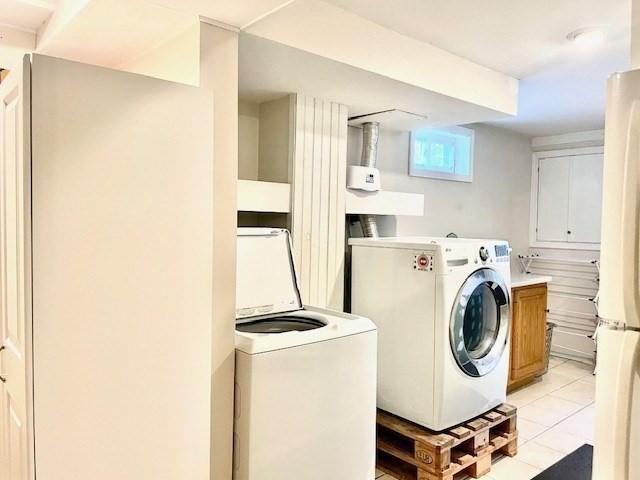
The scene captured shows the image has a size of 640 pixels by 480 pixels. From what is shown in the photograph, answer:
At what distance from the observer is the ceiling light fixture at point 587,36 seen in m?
2.24

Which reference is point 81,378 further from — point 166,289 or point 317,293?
point 317,293

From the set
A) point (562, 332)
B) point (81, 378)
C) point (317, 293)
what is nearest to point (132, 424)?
point (81, 378)

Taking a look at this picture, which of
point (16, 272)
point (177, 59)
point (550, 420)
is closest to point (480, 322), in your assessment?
point (550, 420)

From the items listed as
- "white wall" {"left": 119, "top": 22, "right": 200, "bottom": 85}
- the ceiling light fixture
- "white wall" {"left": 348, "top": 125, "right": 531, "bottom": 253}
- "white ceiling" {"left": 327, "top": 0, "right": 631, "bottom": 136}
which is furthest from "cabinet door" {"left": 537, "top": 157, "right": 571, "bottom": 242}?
"white wall" {"left": 119, "top": 22, "right": 200, "bottom": 85}

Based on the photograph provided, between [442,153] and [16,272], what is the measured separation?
3.51 meters

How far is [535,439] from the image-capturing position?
3.12 metres

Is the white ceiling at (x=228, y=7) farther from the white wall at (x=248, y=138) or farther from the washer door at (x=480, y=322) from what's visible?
the washer door at (x=480, y=322)

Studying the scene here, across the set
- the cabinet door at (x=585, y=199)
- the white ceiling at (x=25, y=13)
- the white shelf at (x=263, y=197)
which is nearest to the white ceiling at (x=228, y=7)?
the white ceiling at (x=25, y=13)

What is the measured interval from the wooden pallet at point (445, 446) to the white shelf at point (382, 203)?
129 cm

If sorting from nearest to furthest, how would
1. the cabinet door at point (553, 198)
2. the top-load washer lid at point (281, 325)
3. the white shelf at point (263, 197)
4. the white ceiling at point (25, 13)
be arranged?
the white ceiling at point (25, 13) < the top-load washer lid at point (281, 325) < the white shelf at point (263, 197) < the cabinet door at point (553, 198)

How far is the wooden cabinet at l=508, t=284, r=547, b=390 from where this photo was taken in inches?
149

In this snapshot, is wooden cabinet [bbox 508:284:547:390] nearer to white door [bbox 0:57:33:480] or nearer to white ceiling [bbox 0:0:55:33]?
white door [bbox 0:57:33:480]

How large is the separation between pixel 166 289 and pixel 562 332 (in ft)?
15.6

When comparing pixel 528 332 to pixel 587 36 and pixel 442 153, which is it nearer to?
pixel 442 153
